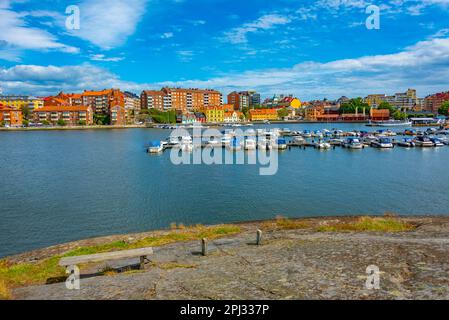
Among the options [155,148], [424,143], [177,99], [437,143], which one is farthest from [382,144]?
[177,99]

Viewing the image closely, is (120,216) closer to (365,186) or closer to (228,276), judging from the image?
(228,276)

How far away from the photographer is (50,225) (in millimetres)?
18219

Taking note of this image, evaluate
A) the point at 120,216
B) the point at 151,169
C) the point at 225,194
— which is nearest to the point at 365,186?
the point at 225,194

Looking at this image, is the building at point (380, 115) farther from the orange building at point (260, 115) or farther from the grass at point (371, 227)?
the grass at point (371, 227)

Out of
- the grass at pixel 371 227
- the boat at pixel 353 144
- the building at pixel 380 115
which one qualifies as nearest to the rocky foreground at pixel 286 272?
the grass at pixel 371 227

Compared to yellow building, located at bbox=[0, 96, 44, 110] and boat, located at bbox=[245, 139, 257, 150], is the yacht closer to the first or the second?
boat, located at bbox=[245, 139, 257, 150]

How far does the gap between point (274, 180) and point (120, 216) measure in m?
14.9

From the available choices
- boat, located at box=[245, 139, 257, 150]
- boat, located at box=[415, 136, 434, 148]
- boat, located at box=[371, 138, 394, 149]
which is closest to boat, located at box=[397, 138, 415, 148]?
boat, located at box=[415, 136, 434, 148]

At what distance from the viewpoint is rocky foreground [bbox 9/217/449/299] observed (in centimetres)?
653

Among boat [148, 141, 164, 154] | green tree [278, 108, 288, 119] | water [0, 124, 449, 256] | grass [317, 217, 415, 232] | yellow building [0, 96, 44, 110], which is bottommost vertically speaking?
water [0, 124, 449, 256]

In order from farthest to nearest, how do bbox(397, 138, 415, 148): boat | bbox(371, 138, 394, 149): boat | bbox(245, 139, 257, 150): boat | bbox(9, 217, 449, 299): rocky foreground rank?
1. bbox(397, 138, 415, 148): boat
2. bbox(371, 138, 394, 149): boat
3. bbox(245, 139, 257, 150): boat
4. bbox(9, 217, 449, 299): rocky foreground

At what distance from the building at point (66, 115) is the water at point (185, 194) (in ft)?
319

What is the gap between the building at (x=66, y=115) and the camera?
13375 cm

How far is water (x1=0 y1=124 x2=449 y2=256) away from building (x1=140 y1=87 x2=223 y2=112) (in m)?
125
